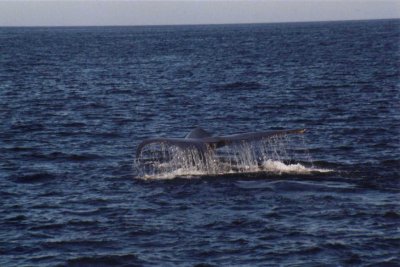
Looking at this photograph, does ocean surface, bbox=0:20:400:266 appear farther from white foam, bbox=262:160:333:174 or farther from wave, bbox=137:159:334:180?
white foam, bbox=262:160:333:174

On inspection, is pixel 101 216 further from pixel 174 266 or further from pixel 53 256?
pixel 174 266

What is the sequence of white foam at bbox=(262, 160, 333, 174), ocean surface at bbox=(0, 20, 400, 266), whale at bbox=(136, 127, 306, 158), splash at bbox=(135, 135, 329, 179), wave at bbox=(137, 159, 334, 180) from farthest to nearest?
white foam at bbox=(262, 160, 333, 174) < wave at bbox=(137, 159, 334, 180) < splash at bbox=(135, 135, 329, 179) < whale at bbox=(136, 127, 306, 158) < ocean surface at bbox=(0, 20, 400, 266)

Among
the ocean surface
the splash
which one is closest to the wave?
the splash

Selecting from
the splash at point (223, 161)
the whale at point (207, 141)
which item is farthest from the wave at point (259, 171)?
the whale at point (207, 141)

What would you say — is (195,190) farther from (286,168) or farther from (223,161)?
(223,161)

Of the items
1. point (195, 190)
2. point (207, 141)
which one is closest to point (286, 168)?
point (207, 141)

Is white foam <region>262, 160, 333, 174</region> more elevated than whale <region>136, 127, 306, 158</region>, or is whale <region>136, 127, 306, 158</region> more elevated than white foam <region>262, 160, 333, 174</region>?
whale <region>136, 127, 306, 158</region>

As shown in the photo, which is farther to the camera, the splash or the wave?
the wave

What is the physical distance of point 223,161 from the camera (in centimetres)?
2398

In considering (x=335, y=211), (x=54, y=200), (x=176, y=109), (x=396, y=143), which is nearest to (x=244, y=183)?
(x=335, y=211)

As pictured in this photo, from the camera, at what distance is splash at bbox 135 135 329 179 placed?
2162cm

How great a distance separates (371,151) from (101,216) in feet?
37.0

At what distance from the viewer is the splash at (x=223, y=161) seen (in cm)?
2162

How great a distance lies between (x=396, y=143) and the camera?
27312 mm
